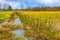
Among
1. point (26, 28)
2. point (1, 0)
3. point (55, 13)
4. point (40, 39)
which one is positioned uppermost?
point (1, 0)

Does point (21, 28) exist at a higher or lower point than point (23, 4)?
lower

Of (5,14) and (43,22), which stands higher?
(5,14)

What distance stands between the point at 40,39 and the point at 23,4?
648 millimetres

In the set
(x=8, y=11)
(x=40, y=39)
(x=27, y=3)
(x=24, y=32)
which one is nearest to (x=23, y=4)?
(x=27, y=3)

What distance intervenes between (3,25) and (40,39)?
0.65 m

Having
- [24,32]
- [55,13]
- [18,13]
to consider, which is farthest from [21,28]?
[55,13]

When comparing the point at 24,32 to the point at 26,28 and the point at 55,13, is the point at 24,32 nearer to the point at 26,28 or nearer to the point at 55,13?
the point at 26,28

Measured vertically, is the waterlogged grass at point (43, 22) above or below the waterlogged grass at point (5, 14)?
below

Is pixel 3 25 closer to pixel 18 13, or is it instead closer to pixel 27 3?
pixel 18 13

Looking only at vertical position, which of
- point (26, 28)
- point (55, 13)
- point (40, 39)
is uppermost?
point (55, 13)

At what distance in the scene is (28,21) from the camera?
8.90 ft

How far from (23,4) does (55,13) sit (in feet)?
1.82

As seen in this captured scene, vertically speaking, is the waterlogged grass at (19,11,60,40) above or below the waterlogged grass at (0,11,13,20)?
below

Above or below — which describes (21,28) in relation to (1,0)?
below
